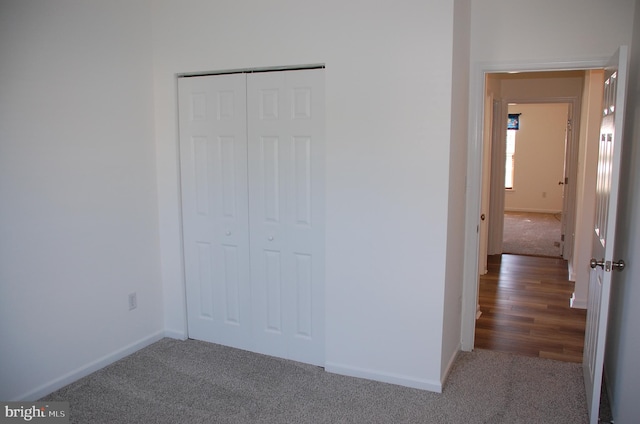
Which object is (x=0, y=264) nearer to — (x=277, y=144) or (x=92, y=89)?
(x=92, y=89)

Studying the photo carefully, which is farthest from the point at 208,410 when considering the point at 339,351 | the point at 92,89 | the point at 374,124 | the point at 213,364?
the point at 92,89

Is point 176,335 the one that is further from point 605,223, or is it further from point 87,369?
point 605,223

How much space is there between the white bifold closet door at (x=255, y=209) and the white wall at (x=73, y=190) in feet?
1.13

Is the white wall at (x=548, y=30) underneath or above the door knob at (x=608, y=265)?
above

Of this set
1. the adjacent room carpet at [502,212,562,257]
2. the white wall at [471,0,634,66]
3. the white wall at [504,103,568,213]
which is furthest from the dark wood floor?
the white wall at [504,103,568,213]

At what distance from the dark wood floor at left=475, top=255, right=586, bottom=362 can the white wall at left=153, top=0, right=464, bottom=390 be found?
3.40ft

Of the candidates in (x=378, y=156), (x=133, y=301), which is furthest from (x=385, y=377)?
(x=133, y=301)

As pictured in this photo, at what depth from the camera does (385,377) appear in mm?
3088

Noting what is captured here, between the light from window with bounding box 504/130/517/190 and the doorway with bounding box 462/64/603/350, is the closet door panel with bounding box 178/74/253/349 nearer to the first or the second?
the doorway with bounding box 462/64/603/350

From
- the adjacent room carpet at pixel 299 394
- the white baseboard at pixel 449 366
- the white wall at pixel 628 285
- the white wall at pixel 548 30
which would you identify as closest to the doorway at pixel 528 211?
the white baseboard at pixel 449 366

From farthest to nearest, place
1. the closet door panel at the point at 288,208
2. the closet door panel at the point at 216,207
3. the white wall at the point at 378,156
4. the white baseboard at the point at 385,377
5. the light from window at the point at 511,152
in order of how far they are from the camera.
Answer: the light from window at the point at 511,152
the closet door panel at the point at 216,207
the closet door panel at the point at 288,208
the white baseboard at the point at 385,377
the white wall at the point at 378,156

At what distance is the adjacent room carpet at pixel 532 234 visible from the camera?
23.7 feet

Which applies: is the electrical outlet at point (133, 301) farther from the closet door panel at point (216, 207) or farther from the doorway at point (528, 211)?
the doorway at point (528, 211)

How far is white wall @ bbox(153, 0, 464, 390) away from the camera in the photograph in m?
2.83
